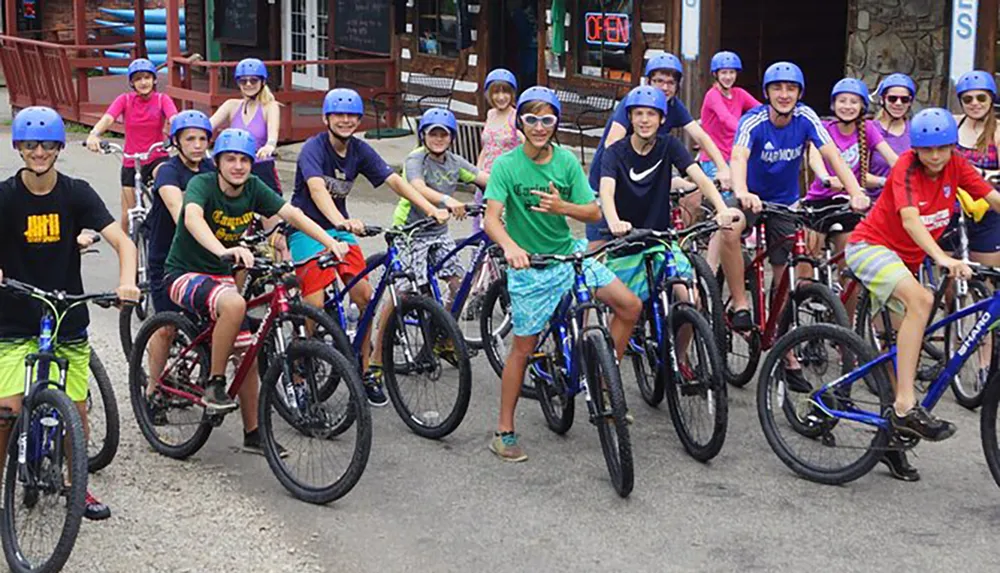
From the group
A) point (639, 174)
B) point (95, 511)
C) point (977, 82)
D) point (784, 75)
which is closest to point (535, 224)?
point (639, 174)

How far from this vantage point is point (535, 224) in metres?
7.13

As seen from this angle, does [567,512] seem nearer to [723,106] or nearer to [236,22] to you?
[723,106]

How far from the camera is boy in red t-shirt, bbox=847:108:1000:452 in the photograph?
251 inches

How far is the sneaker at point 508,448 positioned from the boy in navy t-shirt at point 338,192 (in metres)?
1.06

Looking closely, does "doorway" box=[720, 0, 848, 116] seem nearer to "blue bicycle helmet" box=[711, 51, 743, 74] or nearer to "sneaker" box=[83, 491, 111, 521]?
"blue bicycle helmet" box=[711, 51, 743, 74]

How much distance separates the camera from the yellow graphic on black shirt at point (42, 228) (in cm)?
610

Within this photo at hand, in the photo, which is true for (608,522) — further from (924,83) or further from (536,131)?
(924,83)

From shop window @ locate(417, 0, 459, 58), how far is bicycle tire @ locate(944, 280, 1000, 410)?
12937mm

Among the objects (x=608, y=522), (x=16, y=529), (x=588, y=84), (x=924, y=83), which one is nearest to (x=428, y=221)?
(x=608, y=522)

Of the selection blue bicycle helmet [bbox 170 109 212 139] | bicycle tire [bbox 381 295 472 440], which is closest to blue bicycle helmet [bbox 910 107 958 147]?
bicycle tire [bbox 381 295 472 440]

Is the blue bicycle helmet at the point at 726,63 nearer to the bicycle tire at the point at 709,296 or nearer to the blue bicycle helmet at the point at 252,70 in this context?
the bicycle tire at the point at 709,296

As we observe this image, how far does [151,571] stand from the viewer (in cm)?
582

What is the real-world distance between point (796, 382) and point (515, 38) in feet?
44.4

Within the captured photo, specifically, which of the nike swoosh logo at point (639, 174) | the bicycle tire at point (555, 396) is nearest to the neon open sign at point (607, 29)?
the nike swoosh logo at point (639, 174)
